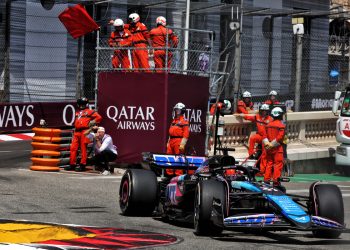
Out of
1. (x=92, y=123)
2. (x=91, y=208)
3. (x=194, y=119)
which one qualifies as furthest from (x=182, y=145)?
(x=91, y=208)

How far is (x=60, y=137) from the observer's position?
20.7 metres

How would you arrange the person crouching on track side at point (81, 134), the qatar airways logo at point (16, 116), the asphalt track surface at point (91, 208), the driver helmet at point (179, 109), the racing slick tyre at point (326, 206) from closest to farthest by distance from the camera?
1. the asphalt track surface at point (91, 208)
2. the racing slick tyre at point (326, 206)
3. the driver helmet at point (179, 109)
4. the person crouching on track side at point (81, 134)
5. the qatar airways logo at point (16, 116)

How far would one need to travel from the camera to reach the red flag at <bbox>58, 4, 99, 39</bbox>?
2384 centimetres

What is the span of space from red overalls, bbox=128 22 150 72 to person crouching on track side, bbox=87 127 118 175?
5.55 feet

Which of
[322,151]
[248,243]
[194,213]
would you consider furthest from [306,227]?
[322,151]

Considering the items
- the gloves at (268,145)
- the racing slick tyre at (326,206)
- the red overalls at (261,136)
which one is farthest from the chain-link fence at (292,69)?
the racing slick tyre at (326,206)

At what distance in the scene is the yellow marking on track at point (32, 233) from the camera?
1082cm

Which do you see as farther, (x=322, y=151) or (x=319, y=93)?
(x=319, y=93)

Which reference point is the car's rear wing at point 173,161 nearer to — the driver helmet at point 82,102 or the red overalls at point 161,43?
the driver helmet at point 82,102

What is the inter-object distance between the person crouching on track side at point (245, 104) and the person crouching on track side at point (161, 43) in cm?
375

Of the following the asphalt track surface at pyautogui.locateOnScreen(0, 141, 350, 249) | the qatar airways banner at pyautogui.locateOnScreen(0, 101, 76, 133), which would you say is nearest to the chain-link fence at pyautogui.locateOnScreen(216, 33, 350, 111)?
the qatar airways banner at pyautogui.locateOnScreen(0, 101, 76, 133)

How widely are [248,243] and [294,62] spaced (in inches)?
621

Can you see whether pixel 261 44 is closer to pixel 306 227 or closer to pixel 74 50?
pixel 74 50

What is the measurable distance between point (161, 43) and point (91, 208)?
765cm
